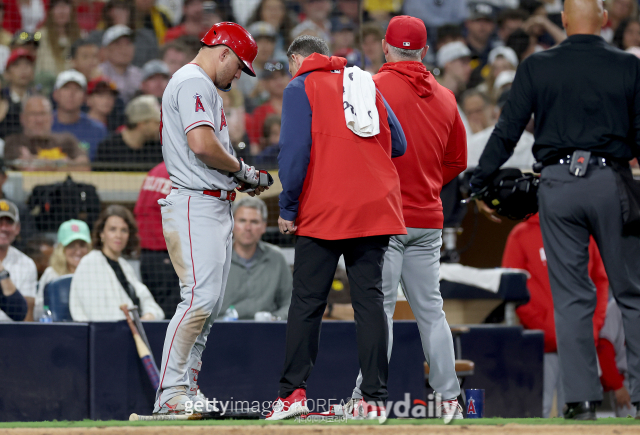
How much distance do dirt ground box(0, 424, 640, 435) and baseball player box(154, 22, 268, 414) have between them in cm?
54

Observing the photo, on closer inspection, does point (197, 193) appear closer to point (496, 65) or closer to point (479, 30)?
point (496, 65)

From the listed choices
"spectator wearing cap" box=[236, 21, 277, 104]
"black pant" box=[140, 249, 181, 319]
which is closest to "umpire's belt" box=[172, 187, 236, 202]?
"black pant" box=[140, 249, 181, 319]

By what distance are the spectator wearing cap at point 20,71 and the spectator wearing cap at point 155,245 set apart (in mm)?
3085

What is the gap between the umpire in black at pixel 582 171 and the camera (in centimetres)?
360

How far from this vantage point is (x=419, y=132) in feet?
13.9

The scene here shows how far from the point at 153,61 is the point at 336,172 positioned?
609 centimetres

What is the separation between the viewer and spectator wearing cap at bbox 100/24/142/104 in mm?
9500

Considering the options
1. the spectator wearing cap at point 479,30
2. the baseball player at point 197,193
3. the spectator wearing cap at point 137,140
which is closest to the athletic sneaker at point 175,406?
the baseball player at point 197,193

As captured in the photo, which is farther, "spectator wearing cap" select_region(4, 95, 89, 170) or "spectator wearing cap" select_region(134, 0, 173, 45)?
"spectator wearing cap" select_region(134, 0, 173, 45)

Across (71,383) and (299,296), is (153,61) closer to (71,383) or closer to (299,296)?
(71,383)

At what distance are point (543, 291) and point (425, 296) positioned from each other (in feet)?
9.42

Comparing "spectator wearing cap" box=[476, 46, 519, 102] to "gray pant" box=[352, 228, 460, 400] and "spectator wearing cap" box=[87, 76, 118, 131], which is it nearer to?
"spectator wearing cap" box=[87, 76, 118, 131]

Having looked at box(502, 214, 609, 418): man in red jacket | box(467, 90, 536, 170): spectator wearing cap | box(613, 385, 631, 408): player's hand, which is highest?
box(467, 90, 536, 170): spectator wearing cap

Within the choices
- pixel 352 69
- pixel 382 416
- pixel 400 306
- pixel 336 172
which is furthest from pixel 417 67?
pixel 400 306
